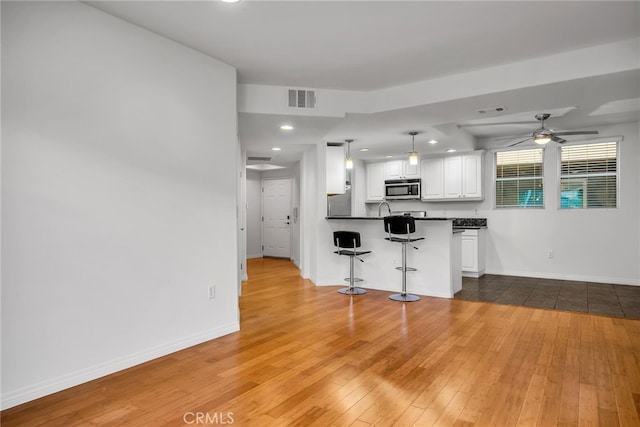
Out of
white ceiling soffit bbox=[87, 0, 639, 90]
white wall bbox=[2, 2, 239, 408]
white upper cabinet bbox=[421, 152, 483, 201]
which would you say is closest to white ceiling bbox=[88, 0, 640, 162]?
white ceiling soffit bbox=[87, 0, 639, 90]

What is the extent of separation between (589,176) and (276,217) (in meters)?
6.64

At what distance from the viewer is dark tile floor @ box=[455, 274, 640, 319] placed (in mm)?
4410

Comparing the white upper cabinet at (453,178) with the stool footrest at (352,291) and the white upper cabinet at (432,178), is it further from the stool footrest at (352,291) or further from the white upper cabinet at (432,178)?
the stool footrest at (352,291)

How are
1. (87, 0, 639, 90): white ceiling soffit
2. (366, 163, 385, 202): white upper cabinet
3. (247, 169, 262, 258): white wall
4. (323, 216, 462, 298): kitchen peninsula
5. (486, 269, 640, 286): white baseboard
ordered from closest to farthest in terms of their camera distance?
(87, 0, 639, 90): white ceiling soffit → (323, 216, 462, 298): kitchen peninsula → (486, 269, 640, 286): white baseboard → (366, 163, 385, 202): white upper cabinet → (247, 169, 262, 258): white wall

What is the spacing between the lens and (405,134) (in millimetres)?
5539

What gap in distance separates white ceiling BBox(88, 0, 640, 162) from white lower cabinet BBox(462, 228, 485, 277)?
2.77 meters

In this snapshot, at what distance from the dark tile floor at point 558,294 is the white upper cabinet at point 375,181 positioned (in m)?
2.70

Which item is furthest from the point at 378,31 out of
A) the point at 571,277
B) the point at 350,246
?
the point at 571,277

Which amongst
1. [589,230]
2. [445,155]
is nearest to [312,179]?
[445,155]

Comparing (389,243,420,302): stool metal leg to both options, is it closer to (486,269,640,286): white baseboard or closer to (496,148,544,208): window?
(486,269,640,286): white baseboard

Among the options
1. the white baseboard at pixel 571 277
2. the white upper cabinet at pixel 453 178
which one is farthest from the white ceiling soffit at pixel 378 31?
the white baseboard at pixel 571 277

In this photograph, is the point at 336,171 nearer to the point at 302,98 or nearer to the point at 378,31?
the point at 302,98

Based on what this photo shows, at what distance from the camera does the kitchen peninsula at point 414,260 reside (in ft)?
16.3

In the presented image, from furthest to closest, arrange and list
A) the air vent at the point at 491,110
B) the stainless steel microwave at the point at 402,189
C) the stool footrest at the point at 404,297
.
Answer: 1. the stainless steel microwave at the point at 402,189
2. the stool footrest at the point at 404,297
3. the air vent at the point at 491,110
